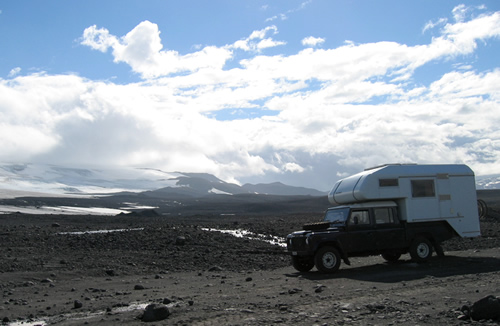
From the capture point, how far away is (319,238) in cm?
1566

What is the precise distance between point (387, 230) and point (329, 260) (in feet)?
8.22

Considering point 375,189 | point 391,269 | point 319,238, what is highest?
point 375,189

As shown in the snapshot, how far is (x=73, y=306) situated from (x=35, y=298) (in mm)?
1954

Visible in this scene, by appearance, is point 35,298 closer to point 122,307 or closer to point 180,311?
point 122,307

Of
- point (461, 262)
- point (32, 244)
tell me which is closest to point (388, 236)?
point (461, 262)

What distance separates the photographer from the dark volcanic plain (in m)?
9.67

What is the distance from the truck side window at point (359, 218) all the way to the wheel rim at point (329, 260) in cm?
131

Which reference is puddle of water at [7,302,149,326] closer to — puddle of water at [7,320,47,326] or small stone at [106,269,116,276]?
puddle of water at [7,320,47,326]

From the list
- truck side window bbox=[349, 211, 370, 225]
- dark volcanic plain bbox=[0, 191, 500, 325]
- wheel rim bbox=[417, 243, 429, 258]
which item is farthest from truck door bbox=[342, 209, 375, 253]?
wheel rim bbox=[417, 243, 429, 258]

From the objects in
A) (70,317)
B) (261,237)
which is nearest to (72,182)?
(261,237)

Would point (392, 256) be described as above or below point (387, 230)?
below

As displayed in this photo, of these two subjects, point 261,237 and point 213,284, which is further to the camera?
point 261,237

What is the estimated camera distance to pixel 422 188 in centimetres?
1756

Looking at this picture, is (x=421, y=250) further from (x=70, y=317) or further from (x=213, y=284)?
(x=70, y=317)
